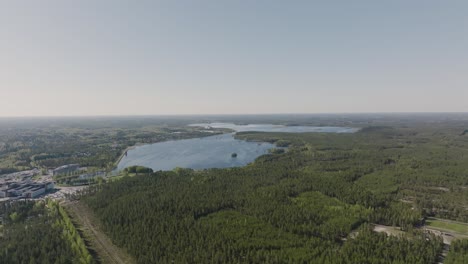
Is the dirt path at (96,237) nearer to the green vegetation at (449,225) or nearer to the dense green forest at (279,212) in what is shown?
the dense green forest at (279,212)

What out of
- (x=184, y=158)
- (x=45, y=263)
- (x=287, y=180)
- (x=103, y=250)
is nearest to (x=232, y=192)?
(x=287, y=180)

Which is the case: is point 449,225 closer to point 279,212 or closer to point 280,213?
point 280,213

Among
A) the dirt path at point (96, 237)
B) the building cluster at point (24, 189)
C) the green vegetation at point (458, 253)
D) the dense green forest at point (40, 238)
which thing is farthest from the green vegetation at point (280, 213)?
the building cluster at point (24, 189)

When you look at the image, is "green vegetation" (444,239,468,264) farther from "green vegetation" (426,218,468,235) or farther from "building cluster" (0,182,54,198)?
"building cluster" (0,182,54,198)

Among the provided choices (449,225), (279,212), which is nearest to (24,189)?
(279,212)

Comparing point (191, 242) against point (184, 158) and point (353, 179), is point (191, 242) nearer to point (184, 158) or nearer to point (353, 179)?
point (353, 179)

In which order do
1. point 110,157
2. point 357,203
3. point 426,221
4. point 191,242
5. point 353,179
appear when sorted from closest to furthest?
1. point 191,242
2. point 426,221
3. point 357,203
4. point 353,179
5. point 110,157
